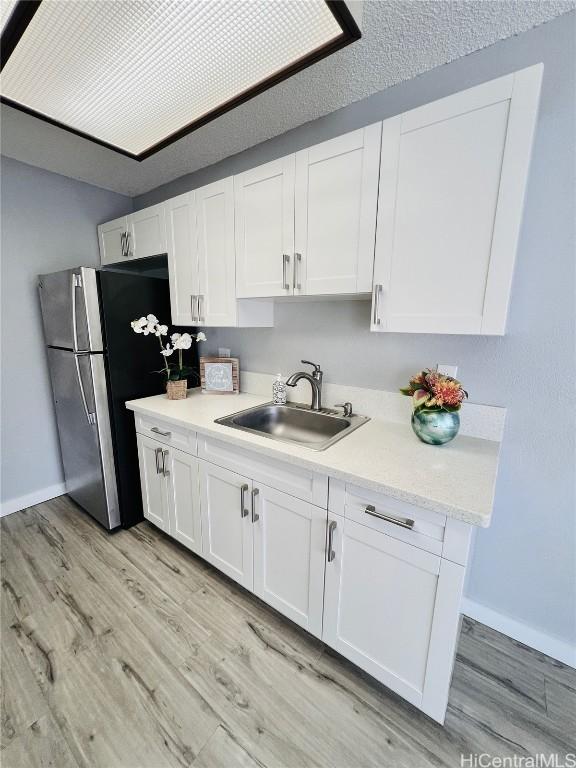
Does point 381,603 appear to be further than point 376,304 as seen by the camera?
No

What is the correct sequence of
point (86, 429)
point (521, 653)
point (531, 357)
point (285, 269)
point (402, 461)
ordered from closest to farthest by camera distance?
1. point (402, 461)
2. point (531, 357)
3. point (521, 653)
4. point (285, 269)
5. point (86, 429)

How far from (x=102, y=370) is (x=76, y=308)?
0.39 meters

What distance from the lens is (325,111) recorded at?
1.61m

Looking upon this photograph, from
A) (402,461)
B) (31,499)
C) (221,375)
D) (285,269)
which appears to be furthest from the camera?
(31,499)

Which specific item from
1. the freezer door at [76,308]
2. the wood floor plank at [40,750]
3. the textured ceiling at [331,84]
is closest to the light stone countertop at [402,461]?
the freezer door at [76,308]

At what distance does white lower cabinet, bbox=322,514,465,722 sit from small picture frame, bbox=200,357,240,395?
1252 mm

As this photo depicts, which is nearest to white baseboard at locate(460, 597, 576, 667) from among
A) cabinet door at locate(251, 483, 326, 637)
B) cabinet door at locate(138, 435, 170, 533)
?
cabinet door at locate(251, 483, 326, 637)

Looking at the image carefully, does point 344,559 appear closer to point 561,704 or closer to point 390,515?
point 390,515

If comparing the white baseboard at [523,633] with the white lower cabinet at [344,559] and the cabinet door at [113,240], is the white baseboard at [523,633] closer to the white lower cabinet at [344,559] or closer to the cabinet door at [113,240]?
the white lower cabinet at [344,559]

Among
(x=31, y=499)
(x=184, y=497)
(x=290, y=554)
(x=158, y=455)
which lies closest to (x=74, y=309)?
(x=158, y=455)

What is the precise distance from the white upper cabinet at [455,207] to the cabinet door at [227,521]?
1022 mm

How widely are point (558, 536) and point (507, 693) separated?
655 mm

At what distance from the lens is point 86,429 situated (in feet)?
6.72

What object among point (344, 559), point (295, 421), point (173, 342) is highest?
point (173, 342)
